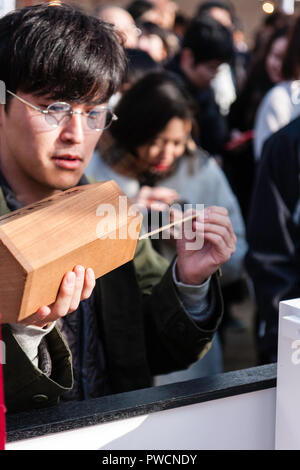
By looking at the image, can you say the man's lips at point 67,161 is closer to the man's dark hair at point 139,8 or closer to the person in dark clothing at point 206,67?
the person in dark clothing at point 206,67

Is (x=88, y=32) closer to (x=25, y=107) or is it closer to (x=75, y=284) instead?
(x=25, y=107)

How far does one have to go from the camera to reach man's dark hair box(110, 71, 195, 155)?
7.15ft

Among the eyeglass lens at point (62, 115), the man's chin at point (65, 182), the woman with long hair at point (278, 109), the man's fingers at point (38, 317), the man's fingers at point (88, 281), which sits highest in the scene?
the woman with long hair at point (278, 109)

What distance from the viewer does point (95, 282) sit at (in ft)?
3.98

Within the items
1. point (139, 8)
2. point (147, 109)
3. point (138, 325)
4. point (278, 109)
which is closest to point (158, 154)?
point (147, 109)

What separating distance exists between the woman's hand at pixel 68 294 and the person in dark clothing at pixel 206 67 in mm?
2278

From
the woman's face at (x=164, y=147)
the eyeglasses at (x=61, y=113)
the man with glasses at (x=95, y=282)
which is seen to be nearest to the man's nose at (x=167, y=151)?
the woman's face at (x=164, y=147)

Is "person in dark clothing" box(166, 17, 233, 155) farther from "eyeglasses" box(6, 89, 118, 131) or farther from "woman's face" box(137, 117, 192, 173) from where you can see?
"eyeglasses" box(6, 89, 118, 131)

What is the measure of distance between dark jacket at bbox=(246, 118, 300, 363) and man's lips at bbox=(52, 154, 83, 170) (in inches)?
29.9

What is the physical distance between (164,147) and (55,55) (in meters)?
1.10

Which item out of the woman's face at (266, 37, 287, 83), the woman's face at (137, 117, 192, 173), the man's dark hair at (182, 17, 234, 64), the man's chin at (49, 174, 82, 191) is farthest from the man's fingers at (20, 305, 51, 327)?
the woman's face at (266, 37, 287, 83)

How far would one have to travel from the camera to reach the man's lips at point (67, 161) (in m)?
1.15

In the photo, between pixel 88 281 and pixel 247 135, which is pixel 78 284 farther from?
pixel 247 135

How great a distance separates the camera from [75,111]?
1.15 m
